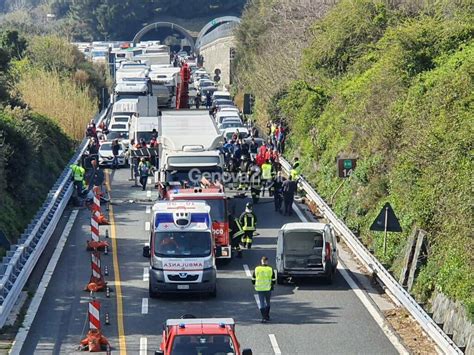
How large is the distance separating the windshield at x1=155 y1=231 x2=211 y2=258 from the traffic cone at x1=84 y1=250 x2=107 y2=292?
1469 mm

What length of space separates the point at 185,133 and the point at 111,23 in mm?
122056

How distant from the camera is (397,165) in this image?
106ft

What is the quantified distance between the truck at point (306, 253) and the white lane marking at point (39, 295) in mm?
Answer: 5915

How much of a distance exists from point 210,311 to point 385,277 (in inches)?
170

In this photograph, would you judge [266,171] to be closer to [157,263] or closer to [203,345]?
[157,263]

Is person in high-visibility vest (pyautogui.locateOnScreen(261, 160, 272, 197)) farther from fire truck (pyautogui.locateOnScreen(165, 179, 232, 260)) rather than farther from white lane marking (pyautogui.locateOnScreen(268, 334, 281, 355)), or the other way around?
white lane marking (pyautogui.locateOnScreen(268, 334, 281, 355))

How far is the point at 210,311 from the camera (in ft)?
84.8

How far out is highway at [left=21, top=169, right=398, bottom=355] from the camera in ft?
75.3

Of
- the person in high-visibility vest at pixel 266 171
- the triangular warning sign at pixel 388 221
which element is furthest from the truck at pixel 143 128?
the triangular warning sign at pixel 388 221

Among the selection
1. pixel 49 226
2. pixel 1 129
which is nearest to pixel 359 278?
pixel 49 226

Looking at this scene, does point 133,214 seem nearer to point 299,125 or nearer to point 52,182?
point 52,182

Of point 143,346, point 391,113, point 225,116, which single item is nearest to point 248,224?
point 391,113

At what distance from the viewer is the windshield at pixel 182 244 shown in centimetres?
2698

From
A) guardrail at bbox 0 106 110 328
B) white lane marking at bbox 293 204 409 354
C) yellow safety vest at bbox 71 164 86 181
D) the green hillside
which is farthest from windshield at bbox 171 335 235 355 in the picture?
yellow safety vest at bbox 71 164 86 181
